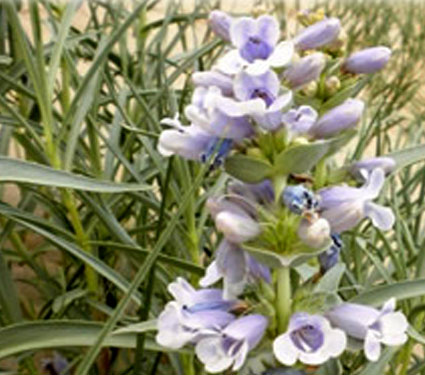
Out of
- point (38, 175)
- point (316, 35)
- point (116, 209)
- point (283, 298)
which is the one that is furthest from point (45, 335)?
point (116, 209)

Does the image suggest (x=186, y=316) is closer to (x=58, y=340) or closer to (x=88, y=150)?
(x=58, y=340)

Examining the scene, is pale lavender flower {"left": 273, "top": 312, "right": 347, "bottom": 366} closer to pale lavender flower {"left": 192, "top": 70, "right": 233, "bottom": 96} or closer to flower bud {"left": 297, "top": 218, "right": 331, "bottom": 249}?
flower bud {"left": 297, "top": 218, "right": 331, "bottom": 249}

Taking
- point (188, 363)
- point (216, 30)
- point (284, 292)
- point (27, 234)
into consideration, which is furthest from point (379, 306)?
point (27, 234)

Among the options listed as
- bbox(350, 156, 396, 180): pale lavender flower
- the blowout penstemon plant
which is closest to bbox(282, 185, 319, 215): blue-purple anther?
the blowout penstemon plant

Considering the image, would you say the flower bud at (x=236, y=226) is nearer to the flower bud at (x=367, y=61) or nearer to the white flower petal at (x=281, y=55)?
the white flower petal at (x=281, y=55)

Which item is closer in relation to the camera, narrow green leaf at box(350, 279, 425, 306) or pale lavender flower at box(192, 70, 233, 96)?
pale lavender flower at box(192, 70, 233, 96)

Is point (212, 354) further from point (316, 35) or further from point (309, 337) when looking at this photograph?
point (316, 35)

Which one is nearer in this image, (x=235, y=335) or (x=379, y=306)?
(x=235, y=335)

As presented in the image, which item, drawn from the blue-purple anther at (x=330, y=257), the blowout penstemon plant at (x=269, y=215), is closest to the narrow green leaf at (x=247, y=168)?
the blowout penstemon plant at (x=269, y=215)
